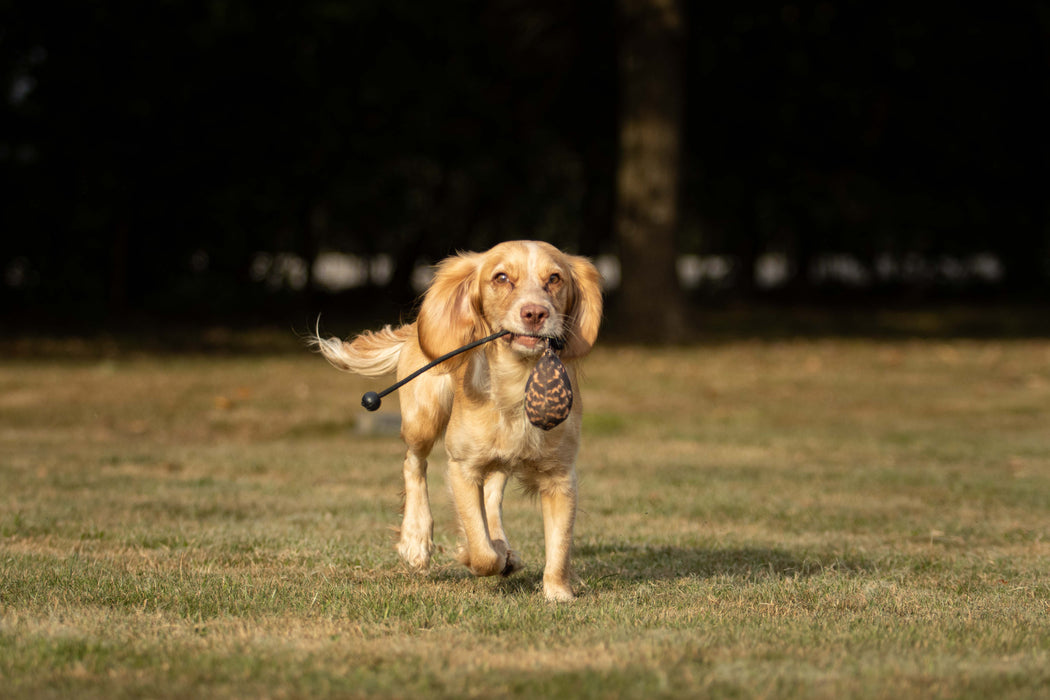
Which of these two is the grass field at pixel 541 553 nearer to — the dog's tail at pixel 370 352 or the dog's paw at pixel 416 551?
the dog's paw at pixel 416 551

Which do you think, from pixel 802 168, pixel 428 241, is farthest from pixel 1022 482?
pixel 428 241

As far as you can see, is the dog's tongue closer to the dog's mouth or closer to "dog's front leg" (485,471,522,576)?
the dog's mouth

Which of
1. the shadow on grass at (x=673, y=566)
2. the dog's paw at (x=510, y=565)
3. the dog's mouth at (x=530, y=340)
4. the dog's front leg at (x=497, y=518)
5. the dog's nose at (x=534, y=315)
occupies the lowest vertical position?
the shadow on grass at (x=673, y=566)

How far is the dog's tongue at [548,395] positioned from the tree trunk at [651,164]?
1632 cm

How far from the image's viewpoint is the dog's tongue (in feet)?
17.8

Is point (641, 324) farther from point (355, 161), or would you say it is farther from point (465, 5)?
point (355, 161)

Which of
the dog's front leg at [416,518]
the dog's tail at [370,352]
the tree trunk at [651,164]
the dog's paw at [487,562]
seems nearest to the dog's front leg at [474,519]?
the dog's paw at [487,562]

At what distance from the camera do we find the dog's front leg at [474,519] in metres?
5.80

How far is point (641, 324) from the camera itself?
21938 mm

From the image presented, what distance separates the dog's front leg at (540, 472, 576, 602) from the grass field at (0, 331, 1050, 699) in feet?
0.33

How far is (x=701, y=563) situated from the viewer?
6.74 meters

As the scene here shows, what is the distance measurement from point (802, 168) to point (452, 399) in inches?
1273

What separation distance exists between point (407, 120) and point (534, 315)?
2951cm

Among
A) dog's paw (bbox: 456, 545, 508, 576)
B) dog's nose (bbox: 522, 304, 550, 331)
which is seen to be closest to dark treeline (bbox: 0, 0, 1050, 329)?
dog's paw (bbox: 456, 545, 508, 576)
